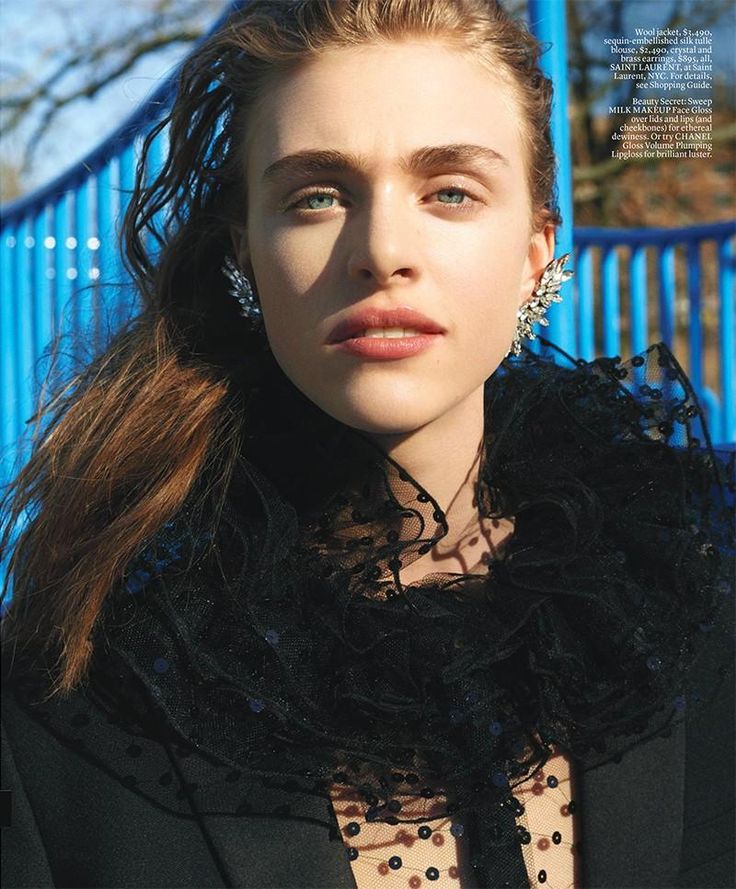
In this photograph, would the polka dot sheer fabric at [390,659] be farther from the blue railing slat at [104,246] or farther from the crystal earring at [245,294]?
the blue railing slat at [104,246]

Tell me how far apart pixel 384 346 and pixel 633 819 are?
69 centimetres

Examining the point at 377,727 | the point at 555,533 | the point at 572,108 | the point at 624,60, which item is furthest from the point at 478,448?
the point at 572,108

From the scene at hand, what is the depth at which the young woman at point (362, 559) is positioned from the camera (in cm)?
125

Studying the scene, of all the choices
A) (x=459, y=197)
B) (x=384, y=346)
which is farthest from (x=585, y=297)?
(x=384, y=346)

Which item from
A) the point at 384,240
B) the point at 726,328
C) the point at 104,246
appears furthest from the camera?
the point at 726,328

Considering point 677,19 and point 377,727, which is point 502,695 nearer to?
point 377,727

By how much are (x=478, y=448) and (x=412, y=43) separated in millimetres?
534

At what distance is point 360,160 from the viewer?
48.4 inches

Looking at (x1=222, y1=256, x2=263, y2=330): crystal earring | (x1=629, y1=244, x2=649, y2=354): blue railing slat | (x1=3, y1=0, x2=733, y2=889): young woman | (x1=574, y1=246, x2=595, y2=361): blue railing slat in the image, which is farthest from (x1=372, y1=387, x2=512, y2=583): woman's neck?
(x1=574, y1=246, x2=595, y2=361): blue railing slat

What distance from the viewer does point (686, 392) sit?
1.52 m

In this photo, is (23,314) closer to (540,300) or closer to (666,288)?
(666,288)

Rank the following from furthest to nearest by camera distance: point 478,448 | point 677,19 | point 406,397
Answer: point 677,19
point 478,448
point 406,397

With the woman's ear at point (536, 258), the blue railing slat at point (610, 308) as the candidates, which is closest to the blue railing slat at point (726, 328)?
the blue railing slat at point (610, 308)

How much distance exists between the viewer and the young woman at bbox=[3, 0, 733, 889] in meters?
1.25
